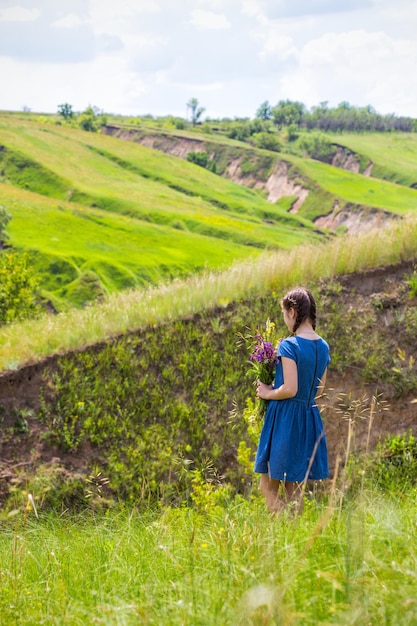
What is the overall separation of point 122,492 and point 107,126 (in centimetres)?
15068

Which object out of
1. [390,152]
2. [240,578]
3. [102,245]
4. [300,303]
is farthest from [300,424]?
[390,152]

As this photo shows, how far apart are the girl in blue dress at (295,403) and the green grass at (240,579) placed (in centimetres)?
147

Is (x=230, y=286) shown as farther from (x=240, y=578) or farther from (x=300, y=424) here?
(x=240, y=578)

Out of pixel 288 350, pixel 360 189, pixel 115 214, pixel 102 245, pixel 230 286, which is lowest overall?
pixel 102 245

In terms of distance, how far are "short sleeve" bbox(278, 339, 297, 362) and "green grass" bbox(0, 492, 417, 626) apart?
5.18 feet

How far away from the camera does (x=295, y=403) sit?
561 cm

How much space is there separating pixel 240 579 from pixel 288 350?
2713mm

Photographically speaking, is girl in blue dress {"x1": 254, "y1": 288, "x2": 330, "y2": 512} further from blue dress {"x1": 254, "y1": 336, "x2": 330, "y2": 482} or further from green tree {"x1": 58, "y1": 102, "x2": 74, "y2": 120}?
green tree {"x1": 58, "y1": 102, "x2": 74, "y2": 120}

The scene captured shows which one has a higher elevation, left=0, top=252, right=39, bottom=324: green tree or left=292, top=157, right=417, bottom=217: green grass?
left=292, top=157, right=417, bottom=217: green grass

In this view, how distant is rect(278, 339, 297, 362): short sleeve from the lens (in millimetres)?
5406

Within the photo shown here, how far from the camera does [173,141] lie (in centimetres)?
13750

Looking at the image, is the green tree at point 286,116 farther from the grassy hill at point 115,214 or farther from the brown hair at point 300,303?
the brown hair at point 300,303

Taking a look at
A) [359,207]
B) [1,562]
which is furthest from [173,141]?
[1,562]

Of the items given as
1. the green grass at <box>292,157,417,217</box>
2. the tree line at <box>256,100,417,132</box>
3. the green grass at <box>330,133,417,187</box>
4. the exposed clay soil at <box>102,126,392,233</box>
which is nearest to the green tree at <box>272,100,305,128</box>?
the tree line at <box>256,100,417,132</box>
